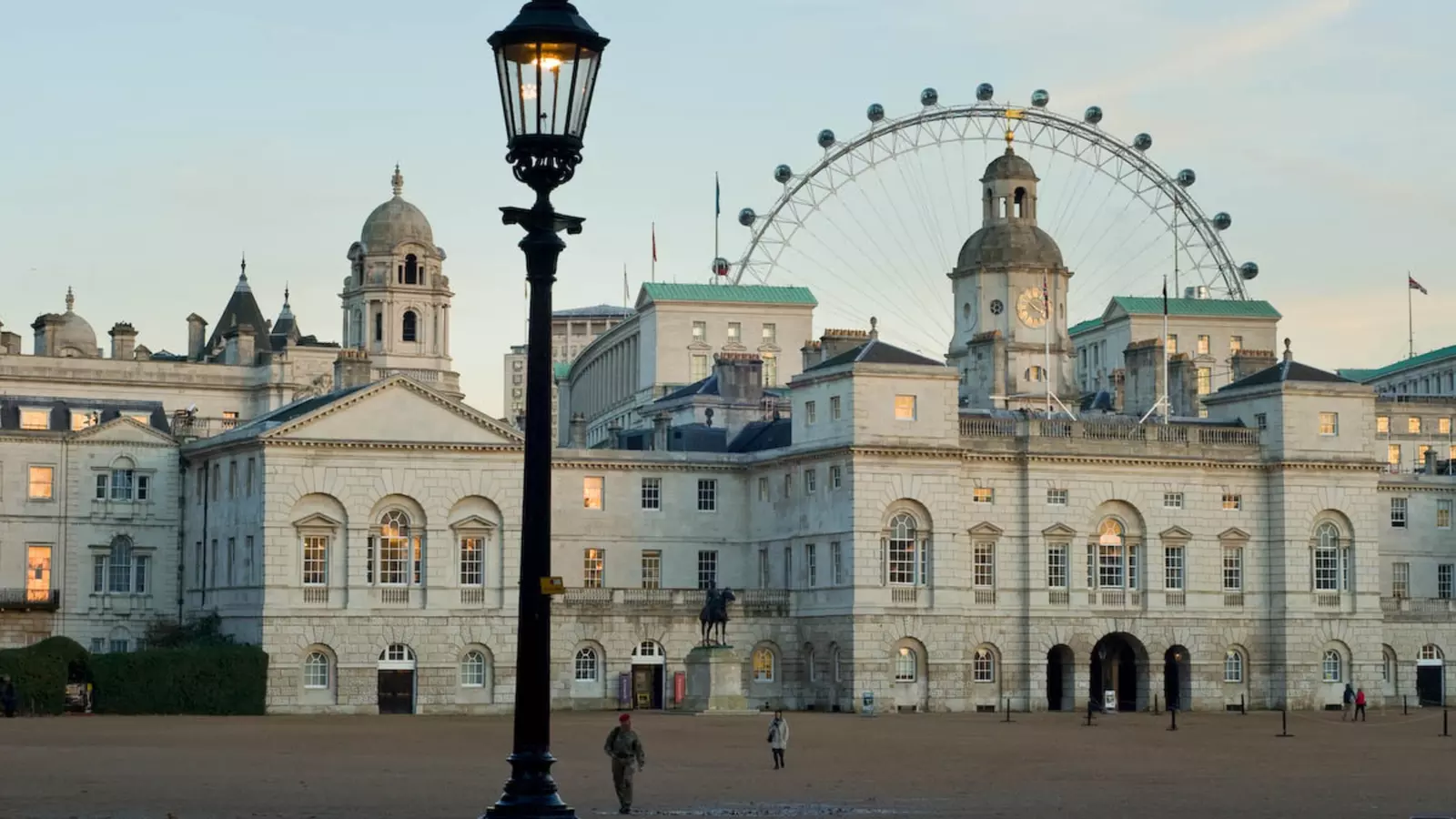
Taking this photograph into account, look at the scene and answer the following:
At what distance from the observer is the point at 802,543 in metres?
98.0

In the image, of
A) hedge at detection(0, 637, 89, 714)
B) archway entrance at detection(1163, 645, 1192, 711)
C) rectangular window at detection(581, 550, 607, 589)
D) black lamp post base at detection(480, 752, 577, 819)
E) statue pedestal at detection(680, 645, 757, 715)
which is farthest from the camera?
archway entrance at detection(1163, 645, 1192, 711)

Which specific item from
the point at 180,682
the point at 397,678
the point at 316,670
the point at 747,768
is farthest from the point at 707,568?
the point at 747,768

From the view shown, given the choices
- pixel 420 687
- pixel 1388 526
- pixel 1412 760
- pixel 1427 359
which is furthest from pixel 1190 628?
pixel 1427 359

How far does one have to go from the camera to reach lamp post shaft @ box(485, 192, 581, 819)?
23.4m

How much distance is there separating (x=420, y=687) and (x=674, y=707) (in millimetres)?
9161

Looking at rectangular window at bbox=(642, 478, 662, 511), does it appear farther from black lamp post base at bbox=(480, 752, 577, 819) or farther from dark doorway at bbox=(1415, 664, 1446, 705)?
black lamp post base at bbox=(480, 752, 577, 819)

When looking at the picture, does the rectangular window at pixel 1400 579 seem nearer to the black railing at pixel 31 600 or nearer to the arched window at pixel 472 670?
the arched window at pixel 472 670

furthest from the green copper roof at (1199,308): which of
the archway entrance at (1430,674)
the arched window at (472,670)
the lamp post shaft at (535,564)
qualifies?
the lamp post shaft at (535,564)

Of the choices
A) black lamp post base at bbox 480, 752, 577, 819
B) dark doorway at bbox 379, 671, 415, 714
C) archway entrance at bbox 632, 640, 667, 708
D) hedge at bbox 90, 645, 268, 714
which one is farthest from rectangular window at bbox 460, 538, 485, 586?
black lamp post base at bbox 480, 752, 577, 819

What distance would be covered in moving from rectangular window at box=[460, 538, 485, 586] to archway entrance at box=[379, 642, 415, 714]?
358cm

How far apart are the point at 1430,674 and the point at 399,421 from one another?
43741 mm

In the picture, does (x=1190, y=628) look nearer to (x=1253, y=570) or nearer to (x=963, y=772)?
(x=1253, y=570)

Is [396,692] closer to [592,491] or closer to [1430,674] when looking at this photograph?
[592,491]

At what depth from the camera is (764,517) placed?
100812 millimetres
